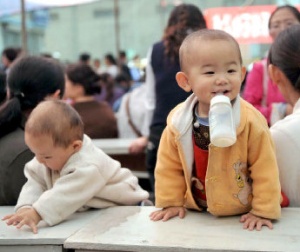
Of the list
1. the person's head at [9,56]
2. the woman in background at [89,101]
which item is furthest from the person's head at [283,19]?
the person's head at [9,56]

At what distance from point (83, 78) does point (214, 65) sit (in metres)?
2.54

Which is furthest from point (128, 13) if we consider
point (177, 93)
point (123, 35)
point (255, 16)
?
point (177, 93)

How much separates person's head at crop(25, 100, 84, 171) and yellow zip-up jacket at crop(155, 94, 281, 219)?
327 mm

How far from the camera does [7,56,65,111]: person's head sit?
2.07 meters

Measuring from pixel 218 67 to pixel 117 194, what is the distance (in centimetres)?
65

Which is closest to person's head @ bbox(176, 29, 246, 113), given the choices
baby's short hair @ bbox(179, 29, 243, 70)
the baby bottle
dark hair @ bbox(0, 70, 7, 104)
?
baby's short hair @ bbox(179, 29, 243, 70)

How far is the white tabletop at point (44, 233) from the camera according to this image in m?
1.43

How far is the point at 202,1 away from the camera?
569 inches

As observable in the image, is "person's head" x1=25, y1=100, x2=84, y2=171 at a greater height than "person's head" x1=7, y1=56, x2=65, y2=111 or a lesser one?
lesser

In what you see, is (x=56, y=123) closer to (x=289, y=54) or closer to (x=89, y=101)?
(x=289, y=54)

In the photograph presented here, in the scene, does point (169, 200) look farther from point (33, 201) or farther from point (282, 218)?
point (33, 201)

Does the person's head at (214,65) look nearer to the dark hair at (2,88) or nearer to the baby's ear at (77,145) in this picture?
the baby's ear at (77,145)

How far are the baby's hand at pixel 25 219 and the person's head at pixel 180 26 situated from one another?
1440mm

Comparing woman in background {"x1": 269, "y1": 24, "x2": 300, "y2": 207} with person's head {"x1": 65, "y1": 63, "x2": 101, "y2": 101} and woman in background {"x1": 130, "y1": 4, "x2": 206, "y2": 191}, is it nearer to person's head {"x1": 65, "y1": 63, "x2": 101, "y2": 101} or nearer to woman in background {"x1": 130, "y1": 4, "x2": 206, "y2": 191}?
woman in background {"x1": 130, "y1": 4, "x2": 206, "y2": 191}
